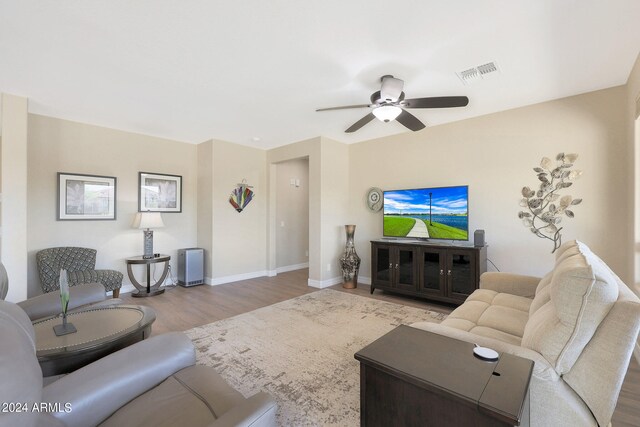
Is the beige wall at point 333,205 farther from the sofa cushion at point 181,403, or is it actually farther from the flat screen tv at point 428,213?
the sofa cushion at point 181,403

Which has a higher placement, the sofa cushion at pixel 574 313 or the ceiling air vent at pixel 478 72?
the ceiling air vent at pixel 478 72

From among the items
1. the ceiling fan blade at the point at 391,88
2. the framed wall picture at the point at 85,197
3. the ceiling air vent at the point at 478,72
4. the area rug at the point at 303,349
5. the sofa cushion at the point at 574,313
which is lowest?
the area rug at the point at 303,349

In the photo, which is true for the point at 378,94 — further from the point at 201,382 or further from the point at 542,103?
the point at 201,382

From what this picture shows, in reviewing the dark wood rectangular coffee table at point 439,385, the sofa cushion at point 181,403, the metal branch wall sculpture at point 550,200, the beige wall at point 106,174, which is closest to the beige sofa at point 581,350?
the dark wood rectangular coffee table at point 439,385

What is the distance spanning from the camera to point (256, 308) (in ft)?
12.1

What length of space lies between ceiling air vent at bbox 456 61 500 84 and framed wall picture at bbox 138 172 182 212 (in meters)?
4.69

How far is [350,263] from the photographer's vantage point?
475 cm

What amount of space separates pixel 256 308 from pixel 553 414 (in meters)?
3.14

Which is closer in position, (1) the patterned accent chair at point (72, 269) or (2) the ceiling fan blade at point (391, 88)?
(2) the ceiling fan blade at point (391, 88)

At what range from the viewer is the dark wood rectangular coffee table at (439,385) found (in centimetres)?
94

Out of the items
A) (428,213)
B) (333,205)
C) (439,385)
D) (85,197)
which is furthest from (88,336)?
(428,213)

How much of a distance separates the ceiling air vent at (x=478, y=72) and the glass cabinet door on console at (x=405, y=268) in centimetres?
225

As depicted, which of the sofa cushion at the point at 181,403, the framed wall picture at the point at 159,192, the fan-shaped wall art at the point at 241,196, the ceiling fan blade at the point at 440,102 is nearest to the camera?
the sofa cushion at the point at 181,403

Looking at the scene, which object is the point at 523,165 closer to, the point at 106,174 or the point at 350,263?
the point at 350,263
